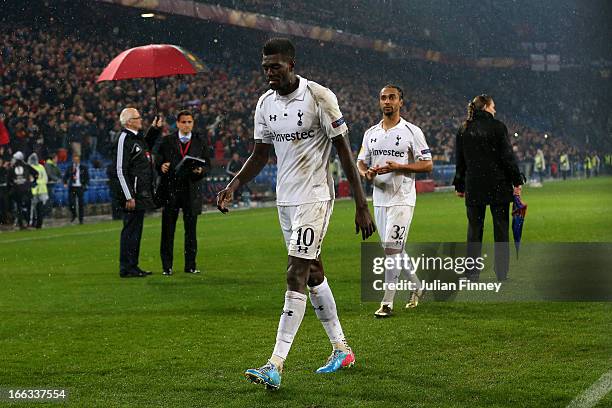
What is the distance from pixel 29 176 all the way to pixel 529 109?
149 ft

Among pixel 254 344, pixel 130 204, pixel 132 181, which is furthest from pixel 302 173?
pixel 132 181

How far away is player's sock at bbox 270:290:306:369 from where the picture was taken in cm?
599

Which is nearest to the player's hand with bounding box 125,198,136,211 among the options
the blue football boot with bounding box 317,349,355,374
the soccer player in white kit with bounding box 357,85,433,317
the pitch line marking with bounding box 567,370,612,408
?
the soccer player in white kit with bounding box 357,85,433,317

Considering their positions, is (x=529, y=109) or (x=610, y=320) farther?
(x=529, y=109)

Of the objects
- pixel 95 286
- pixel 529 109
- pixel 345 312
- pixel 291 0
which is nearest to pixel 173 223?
pixel 95 286

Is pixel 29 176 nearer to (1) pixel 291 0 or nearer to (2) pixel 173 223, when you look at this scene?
(2) pixel 173 223

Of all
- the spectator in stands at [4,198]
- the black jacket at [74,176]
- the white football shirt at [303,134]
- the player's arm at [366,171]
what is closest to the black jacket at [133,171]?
the player's arm at [366,171]

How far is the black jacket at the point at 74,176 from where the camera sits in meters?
24.4

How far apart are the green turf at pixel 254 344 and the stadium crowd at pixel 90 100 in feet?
23.8

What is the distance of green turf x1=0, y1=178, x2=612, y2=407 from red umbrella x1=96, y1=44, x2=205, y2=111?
7.87 ft

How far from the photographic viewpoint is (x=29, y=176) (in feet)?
74.5

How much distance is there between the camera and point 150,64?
1276 cm

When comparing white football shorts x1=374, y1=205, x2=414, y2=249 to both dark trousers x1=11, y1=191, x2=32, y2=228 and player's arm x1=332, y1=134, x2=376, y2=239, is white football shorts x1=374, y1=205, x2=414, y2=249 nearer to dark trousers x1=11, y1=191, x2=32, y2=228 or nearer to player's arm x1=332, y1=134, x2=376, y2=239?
player's arm x1=332, y1=134, x2=376, y2=239

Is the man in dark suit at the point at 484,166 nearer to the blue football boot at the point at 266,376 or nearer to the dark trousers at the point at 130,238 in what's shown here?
the dark trousers at the point at 130,238
